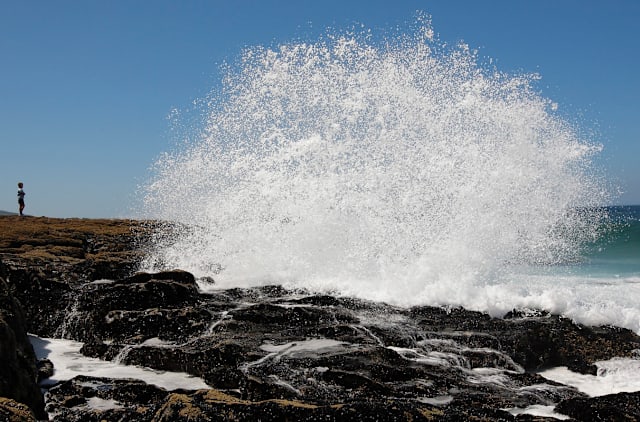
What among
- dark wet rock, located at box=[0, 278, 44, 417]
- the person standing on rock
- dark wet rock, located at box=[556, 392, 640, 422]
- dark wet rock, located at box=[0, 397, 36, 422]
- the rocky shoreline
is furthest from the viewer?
the person standing on rock

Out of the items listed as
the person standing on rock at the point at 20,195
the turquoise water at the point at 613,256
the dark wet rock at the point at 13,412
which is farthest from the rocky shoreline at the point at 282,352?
the turquoise water at the point at 613,256

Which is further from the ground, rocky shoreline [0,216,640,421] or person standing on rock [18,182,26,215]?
person standing on rock [18,182,26,215]

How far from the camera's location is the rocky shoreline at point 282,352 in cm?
508

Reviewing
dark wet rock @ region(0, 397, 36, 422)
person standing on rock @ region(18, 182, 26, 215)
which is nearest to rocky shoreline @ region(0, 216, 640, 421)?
dark wet rock @ region(0, 397, 36, 422)

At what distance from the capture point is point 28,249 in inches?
691

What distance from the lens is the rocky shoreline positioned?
508 centimetres

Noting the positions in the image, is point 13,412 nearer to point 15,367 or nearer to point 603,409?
point 15,367

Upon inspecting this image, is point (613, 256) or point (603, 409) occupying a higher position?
point (613, 256)

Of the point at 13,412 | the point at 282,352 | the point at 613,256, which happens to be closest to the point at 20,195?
the point at 282,352

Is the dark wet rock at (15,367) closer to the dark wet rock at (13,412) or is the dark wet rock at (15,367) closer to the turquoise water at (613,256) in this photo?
the dark wet rock at (13,412)

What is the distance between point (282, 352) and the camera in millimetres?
8406

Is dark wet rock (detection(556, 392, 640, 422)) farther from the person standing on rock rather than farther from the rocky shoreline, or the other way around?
the person standing on rock

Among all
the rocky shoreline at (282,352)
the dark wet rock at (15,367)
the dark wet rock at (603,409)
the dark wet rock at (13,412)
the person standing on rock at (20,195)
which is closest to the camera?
the dark wet rock at (13,412)

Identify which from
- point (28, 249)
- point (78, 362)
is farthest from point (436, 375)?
point (28, 249)
